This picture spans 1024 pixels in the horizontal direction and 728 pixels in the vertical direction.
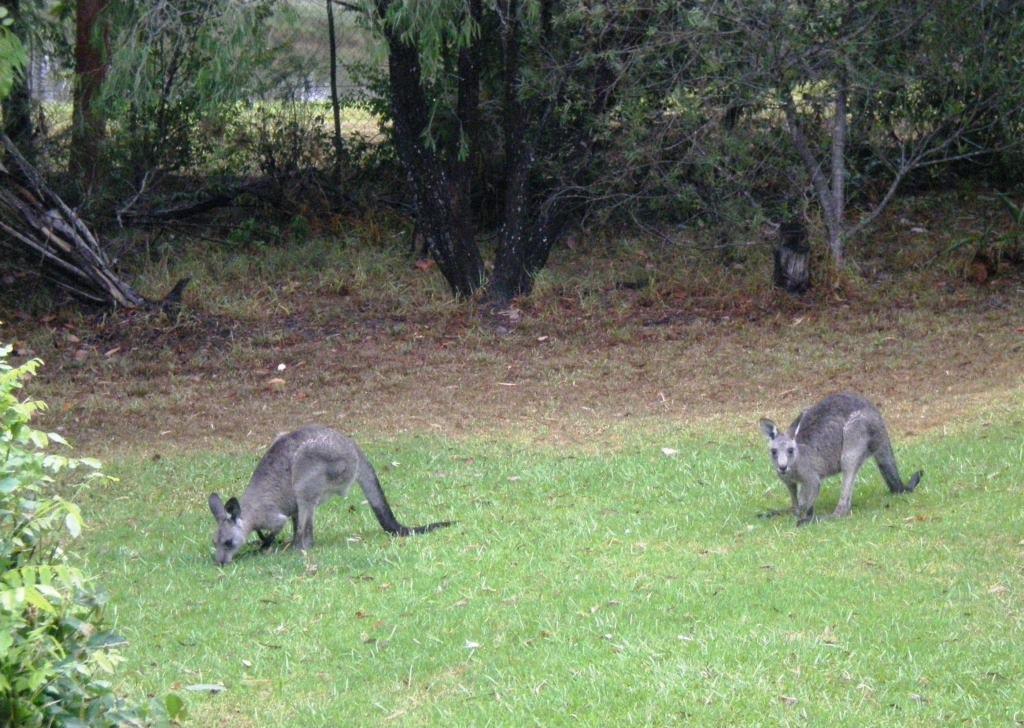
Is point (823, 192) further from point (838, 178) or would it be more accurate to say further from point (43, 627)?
point (43, 627)

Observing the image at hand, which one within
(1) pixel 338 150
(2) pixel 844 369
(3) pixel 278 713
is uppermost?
(1) pixel 338 150

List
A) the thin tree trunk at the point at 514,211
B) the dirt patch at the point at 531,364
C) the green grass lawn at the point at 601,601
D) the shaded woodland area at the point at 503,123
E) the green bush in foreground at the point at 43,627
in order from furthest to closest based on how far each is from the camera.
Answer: the thin tree trunk at the point at 514,211, the shaded woodland area at the point at 503,123, the dirt patch at the point at 531,364, the green grass lawn at the point at 601,601, the green bush in foreground at the point at 43,627

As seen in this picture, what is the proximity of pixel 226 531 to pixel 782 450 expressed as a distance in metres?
3.71

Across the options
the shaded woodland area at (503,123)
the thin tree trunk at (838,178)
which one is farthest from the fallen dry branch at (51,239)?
the thin tree trunk at (838,178)

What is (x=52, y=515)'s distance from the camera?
14.1 ft

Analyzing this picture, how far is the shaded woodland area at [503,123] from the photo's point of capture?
15.1 metres

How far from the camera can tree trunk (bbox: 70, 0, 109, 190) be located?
17.4 m

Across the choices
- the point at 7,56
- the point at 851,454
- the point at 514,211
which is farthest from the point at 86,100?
the point at 851,454

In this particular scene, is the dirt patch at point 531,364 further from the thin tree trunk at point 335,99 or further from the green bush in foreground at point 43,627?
the green bush in foreground at point 43,627

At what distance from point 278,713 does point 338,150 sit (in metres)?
14.3

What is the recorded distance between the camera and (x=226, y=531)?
859 centimetres

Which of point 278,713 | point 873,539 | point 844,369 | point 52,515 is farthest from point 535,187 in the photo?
point 52,515

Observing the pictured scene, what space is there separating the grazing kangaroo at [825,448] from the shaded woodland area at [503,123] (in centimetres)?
703

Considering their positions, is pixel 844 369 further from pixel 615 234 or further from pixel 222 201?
pixel 222 201
